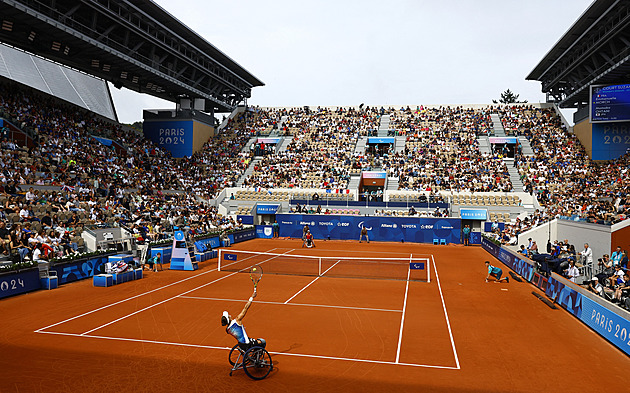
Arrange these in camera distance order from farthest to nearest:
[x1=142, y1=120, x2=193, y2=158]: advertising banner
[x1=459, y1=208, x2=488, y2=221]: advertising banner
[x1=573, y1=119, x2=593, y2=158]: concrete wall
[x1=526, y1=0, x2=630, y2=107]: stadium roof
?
1. [x1=142, y1=120, x2=193, y2=158]: advertising banner
2. [x1=573, y1=119, x2=593, y2=158]: concrete wall
3. [x1=459, y1=208, x2=488, y2=221]: advertising banner
4. [x1=526, y1=0, x2=630, y2=107]: stadium roof

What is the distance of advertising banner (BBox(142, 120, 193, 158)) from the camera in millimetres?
→ 53312

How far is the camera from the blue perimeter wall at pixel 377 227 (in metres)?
39.2

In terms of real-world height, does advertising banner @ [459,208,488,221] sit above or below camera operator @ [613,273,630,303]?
above

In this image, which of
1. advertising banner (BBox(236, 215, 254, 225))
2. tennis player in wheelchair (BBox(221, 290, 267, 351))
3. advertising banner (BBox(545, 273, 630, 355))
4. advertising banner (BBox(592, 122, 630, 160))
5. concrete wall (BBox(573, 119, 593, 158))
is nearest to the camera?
tennis player in wheelchair (BBox(221, 290, 267, 351))

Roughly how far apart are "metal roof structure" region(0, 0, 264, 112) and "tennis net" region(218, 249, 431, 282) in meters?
21.2

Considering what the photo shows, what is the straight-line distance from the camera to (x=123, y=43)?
136 ft

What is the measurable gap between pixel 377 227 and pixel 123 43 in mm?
29244

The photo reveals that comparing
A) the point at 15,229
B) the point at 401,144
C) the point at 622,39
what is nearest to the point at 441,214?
the point at 401,144

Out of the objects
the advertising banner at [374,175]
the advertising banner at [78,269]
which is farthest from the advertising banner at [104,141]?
the advertising banner at [374,175]

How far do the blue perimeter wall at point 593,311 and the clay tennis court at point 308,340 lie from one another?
12.2 inches

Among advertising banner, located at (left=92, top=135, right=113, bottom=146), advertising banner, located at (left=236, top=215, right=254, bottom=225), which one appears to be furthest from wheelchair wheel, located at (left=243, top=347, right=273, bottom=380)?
advertising banner, located at (left=92, top=135, right=113, bottom=146)

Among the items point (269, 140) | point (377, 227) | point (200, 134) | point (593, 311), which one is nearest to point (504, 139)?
point (377, 227)

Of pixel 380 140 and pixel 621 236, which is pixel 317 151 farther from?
pixel 621 236

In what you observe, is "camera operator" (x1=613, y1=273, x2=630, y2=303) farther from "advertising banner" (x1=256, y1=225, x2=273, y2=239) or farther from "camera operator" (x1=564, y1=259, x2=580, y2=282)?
"advertising banner" (x1=256, y1=225, x2=273, y2=239)
